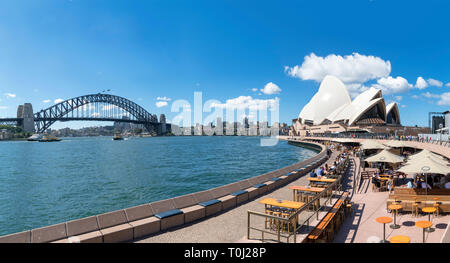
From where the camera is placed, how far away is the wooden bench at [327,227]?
5.70 m

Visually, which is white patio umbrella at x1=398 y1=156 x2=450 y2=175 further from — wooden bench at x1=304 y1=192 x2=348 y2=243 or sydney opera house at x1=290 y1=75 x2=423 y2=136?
sydney opera house at x1=290 y1=75 x2=423 y2=136

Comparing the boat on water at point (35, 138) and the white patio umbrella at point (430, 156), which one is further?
the boat on water at point (35, 138)

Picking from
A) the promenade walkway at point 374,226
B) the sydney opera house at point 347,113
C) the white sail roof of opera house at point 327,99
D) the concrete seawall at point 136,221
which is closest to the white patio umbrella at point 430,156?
the promenade walkway at point 374,226

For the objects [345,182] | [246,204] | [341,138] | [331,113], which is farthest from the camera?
[331,113]

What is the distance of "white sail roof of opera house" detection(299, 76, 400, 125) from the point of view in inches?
2798

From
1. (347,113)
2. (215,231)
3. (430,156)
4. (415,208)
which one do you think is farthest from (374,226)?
(347,113)

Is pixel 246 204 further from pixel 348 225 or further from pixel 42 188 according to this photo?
pixel 42 188

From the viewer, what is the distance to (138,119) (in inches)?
5940

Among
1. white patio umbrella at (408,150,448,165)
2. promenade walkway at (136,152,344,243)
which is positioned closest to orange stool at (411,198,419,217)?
white patio umbrella at (408,150,448,165)

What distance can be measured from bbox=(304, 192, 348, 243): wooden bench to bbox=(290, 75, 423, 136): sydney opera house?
2055 inches

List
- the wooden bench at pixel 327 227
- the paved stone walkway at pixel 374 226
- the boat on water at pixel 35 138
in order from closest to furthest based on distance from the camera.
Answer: the wooden bench at pixel 327 227, the paved stone walkway at pixel 374 226, the boat on water at pixel 35 138

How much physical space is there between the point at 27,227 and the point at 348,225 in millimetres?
14280

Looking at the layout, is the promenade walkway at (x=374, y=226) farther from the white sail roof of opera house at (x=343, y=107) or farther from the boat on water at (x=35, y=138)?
the boat on water at (x=35, y=138)
